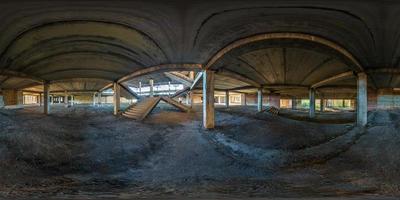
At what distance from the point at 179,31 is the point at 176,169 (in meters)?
→ 5.99

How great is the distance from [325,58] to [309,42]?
6579mm

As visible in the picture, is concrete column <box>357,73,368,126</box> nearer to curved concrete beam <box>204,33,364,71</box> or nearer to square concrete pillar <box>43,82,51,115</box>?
curved concrete beam <box>204,33,364,71</box>

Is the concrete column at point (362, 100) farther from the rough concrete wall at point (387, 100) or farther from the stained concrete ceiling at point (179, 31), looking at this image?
the rough concrete wall at point (387, 100)

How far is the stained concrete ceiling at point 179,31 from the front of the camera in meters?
8.28

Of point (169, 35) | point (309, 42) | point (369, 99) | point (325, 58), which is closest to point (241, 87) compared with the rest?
point (325, 58)

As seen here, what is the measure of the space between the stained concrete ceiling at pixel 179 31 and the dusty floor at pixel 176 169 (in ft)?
15.9

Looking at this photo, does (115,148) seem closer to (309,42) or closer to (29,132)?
(29,132)

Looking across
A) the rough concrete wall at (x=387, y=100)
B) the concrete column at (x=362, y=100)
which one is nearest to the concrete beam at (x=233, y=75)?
the concrete column at (x=362, y=100)

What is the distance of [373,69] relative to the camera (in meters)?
16.5

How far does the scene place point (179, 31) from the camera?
1047cm

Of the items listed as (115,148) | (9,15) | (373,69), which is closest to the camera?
(9,15)

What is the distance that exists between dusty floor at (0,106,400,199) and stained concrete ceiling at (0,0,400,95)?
4846 millimetres

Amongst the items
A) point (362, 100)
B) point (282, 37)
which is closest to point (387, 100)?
point (362, 100)

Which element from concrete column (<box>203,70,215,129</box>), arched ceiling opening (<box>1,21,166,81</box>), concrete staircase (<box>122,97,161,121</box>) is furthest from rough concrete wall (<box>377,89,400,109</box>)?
arched ceiling opening (<box>1,21,166,81</box>)
